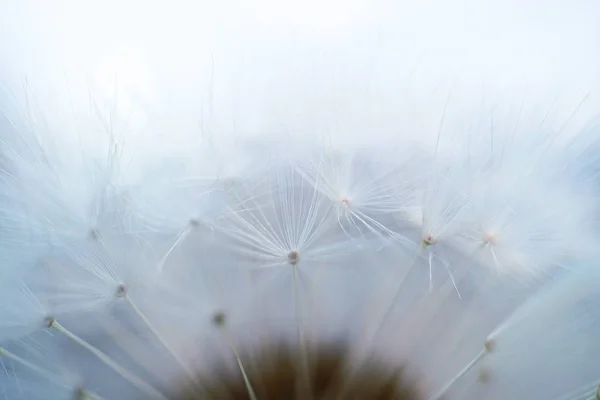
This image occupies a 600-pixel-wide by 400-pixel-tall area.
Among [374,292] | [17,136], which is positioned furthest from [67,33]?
[374,292]

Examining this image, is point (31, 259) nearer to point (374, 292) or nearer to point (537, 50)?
point (374, 292)

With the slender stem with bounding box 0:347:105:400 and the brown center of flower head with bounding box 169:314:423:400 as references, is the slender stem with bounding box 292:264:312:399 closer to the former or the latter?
the brown center of flower head with bounding box 169:314:423:400

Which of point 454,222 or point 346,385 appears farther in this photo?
point 346,385

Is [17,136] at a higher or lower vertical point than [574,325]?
higher

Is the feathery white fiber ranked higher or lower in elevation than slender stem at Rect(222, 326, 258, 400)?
higher

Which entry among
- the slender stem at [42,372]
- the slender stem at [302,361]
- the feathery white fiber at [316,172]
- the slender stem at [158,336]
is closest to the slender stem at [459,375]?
the feathery white fiber at [316,172]

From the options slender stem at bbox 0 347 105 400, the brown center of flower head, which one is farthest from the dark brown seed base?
slender stem at bbox 0 347 105 400

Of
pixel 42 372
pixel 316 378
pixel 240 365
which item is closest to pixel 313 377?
pixel 316 378
